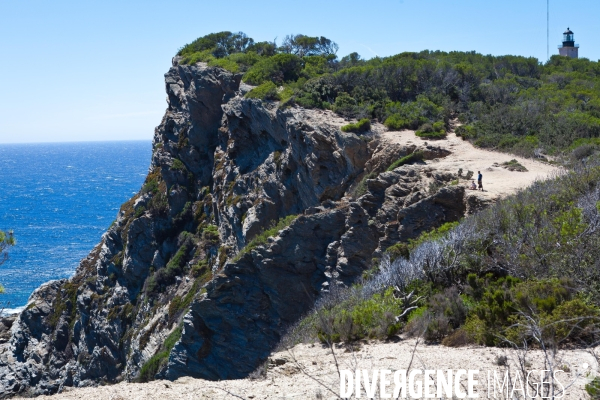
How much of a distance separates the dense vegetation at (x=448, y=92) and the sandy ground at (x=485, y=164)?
790mm

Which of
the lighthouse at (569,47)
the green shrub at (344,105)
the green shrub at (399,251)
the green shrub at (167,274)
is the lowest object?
the green shrub at (167,274)

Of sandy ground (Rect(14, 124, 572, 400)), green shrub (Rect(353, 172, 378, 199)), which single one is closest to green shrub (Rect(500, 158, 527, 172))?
green shrub (Rect(353, 172, 378, 199))

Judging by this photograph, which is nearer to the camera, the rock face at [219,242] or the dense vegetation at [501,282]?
the dense vegetation at [501,282]

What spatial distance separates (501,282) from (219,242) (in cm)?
2249

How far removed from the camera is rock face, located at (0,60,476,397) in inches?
819

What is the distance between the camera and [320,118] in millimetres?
26078

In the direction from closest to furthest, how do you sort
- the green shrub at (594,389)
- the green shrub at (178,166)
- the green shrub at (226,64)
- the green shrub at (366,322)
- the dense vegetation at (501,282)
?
1. the green shrub at (594,389)
2. the dense vegetation at (501,282)
3. the green shrub at (366,322)
4. the green shrub at (226,64)
5. the green shrub at (178,166)

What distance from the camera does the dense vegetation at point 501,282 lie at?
933cm

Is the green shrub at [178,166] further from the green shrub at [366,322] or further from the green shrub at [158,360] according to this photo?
the green shrub at [366,322]

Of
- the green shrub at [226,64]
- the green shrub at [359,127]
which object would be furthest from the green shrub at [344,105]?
the green shrub at [226,64]

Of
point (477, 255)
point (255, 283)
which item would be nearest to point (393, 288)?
point (477, 255)

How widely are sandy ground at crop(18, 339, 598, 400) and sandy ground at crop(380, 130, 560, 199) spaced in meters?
9.13

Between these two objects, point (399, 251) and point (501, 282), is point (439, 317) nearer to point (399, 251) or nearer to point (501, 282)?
point (501, 282)

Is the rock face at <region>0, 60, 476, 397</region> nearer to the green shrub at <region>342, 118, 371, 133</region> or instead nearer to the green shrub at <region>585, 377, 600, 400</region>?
the green shrub at <region>342, 118, 371, 133</region>
